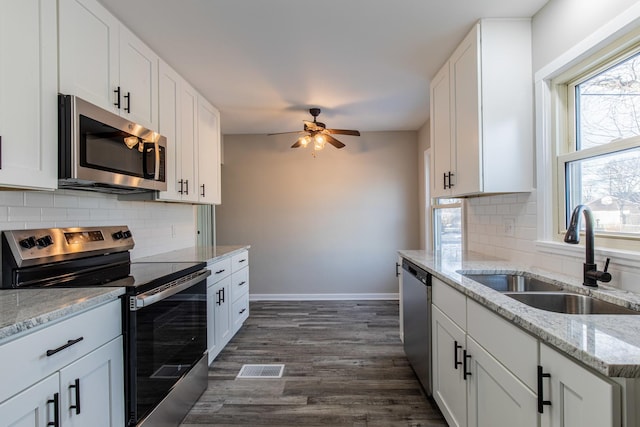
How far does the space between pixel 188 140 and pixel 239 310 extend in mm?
1763

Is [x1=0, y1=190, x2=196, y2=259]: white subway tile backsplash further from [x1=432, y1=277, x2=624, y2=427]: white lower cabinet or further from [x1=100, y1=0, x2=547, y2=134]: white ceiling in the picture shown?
[x1=432, y1=277, x2=624, y2=427]: white lower cabinet

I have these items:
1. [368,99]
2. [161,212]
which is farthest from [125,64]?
[368,99]

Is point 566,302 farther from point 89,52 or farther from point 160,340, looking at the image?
point 89,52

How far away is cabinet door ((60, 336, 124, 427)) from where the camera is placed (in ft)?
3.95

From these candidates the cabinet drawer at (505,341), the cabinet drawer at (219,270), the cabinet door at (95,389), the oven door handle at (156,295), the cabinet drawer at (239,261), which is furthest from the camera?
the cabinet drawer at (239,261)

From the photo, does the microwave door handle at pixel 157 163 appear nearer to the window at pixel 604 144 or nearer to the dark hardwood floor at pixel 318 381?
the dark hardwood floor at pixel 318 381

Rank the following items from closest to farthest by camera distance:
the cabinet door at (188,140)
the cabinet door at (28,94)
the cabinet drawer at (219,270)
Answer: the cabinet door at (28,94)
the cabinet drawer at (219,270)
the cabinet door at (188,140)

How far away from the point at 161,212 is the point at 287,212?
2.06 m

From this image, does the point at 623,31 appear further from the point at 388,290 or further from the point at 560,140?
the point at 388,290

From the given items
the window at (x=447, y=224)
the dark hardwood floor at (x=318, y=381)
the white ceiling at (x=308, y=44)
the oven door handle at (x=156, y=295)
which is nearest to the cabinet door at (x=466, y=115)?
the white ceiling at (x=308, y=44)

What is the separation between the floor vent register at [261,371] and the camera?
2.60 metres

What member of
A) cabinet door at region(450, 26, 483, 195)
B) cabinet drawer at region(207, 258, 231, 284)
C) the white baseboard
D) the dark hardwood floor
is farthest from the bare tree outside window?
the white baseboard

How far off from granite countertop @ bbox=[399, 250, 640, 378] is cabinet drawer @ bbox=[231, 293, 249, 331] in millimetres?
2247

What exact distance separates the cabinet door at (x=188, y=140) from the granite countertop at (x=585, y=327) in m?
2.29
